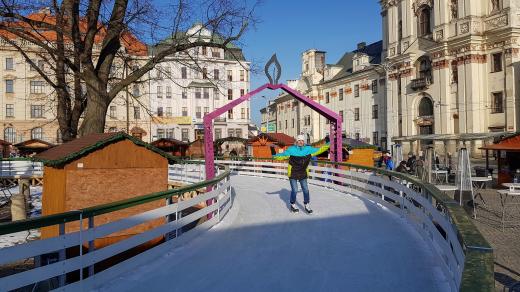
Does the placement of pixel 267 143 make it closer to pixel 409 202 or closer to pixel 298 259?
pixel 409 202

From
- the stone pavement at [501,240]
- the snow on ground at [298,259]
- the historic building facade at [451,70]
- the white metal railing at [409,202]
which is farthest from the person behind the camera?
the historic building facade at [451,70]

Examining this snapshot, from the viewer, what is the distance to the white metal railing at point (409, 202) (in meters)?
4.91

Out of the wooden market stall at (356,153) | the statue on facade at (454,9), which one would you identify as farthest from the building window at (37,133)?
the statue on facade at (454,9)

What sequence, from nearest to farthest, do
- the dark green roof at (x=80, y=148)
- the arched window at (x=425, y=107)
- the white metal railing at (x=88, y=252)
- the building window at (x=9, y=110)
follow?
the white metal railing at (x=88, y=252), the dark green roof at (x=80, y=148), the arched window at (x=425, y=107), the building window at (x=9, y=110)

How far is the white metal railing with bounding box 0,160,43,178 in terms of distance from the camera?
27875 mm

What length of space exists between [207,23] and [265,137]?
57.7ft

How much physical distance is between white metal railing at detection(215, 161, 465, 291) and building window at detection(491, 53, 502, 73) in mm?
28297

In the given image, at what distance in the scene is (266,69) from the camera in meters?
15.5

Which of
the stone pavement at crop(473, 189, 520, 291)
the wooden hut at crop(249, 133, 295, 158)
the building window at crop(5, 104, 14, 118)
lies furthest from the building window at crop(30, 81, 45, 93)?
the stone pavement at crop(473, 189, 520, 291)

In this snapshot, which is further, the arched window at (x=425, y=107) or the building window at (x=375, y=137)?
the building window at (x=375, y=137)

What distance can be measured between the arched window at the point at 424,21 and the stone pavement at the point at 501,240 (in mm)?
37011

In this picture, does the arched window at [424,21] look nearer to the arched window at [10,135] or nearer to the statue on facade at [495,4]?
the statue on facade at [495,4]

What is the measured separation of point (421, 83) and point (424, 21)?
288 inches

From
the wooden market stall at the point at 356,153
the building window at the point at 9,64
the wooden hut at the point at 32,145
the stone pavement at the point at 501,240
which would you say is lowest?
the stone pavement at the point at 501,240
